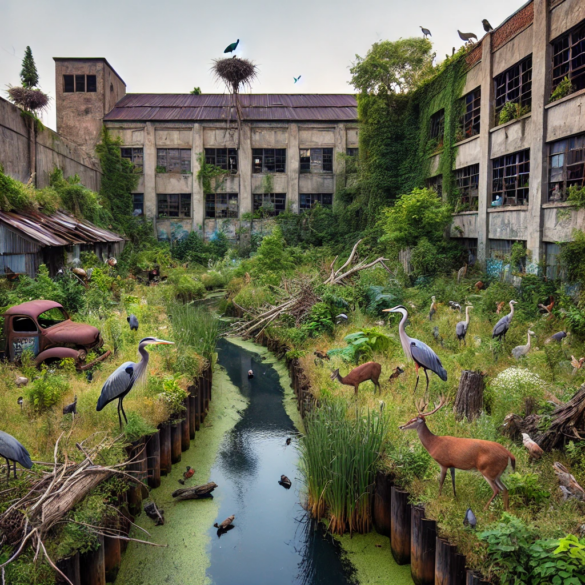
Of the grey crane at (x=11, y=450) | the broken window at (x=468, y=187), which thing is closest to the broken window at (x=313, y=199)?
the broken window at (x=468, y=187)

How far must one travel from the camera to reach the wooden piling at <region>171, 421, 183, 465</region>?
29.9ft

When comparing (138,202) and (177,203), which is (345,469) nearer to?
(177,203)

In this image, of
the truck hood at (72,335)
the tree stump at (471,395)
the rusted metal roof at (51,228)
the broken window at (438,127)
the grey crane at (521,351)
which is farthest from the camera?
the broken window at (438,127)

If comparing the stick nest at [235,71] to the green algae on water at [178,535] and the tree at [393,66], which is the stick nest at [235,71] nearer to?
the tree at [393,66]

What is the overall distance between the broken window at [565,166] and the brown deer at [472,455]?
37.5 ft

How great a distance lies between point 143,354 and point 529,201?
13.7 metres

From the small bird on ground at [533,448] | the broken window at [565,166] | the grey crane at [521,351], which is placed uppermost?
the broken window at [565,166]

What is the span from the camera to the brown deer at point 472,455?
555cm

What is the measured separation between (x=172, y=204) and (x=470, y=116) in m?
19.2

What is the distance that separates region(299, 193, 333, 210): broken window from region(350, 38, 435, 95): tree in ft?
27.0

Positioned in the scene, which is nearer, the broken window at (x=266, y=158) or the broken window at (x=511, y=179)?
the broken window at (x=511, y=179)

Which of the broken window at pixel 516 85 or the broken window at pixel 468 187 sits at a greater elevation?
the broken window at pixel 516 85

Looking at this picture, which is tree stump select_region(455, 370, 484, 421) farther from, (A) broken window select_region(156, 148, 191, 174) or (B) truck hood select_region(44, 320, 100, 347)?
(A) broken window select_region(156, 148, 191, 174)

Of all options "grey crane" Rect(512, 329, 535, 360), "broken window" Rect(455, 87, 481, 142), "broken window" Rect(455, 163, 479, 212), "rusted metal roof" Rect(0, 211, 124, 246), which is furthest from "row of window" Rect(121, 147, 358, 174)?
"grey crane" Rect(512, 329, 535, 360)
